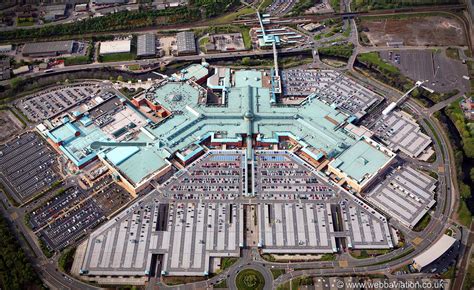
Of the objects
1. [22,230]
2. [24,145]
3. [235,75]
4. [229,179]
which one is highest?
[235,75]

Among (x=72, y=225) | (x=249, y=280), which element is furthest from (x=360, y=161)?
(x=72, y=225)

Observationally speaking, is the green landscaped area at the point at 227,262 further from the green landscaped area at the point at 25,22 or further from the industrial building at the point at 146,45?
the green landscaped area at the point at 25,22

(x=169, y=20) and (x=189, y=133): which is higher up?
(x=169, y=20)

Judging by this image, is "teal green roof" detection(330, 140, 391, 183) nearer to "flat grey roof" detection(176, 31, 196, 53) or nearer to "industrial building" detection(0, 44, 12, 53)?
"flat grey roof" detection(176, 31, 196, 53)

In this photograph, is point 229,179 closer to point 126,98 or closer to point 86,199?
point 86,199

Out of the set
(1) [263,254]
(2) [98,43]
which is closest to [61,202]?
(1) [263,254]

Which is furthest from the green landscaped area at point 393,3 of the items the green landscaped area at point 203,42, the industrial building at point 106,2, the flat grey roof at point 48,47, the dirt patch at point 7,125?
the dirt patch at point 7,125

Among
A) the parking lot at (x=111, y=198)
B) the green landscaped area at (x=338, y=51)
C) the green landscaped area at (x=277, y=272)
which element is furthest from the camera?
the green landscaped area at (x=338, y=51)
